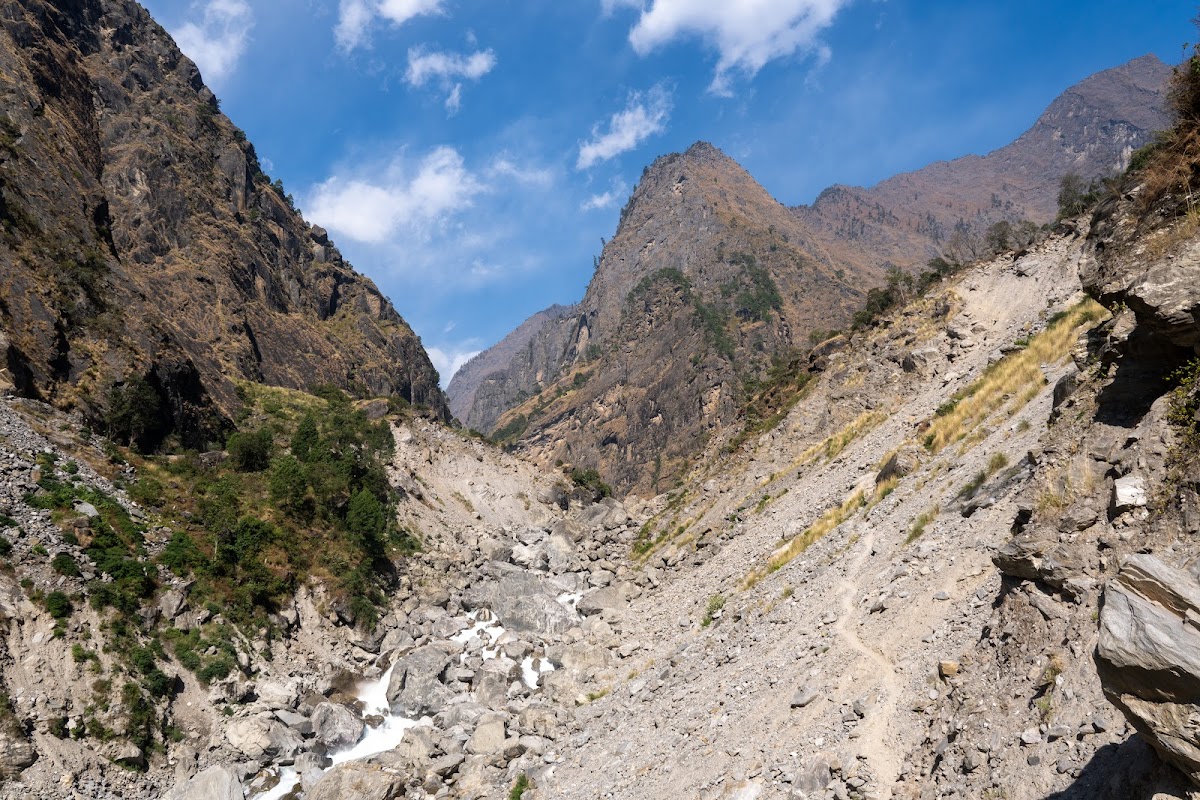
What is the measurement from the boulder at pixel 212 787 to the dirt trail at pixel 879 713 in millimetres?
20685

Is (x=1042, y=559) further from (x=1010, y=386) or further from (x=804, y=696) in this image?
(x=1010, y=386)

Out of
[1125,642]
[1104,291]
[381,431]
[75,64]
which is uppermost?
[75,64]

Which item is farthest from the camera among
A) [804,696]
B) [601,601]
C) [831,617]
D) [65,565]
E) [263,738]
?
[601,601]

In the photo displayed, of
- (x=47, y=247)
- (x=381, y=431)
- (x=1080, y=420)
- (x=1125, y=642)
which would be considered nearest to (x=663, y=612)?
(x=1080, y=420)

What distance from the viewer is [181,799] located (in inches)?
830

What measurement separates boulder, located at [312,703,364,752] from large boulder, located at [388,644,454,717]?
6.91 feet

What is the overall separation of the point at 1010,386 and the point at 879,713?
50.0ft

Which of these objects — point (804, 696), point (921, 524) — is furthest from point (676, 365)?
point (804, 696)

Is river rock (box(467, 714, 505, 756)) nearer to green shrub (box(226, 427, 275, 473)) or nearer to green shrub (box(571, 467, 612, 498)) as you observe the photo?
green shrub (box(226, 427, 275, 473))

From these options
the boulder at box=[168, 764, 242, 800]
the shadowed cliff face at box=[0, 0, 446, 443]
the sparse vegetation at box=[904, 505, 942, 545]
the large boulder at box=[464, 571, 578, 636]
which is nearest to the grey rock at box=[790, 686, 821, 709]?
the sparse vegetation at box=[904, 505, 942, 545]

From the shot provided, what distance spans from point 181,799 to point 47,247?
37.7 m

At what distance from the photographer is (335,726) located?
1012 inches

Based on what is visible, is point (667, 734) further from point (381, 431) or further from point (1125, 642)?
point (381, 431)

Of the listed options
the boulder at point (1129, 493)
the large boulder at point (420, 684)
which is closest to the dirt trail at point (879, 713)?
the boulder at point (1129, 493)
